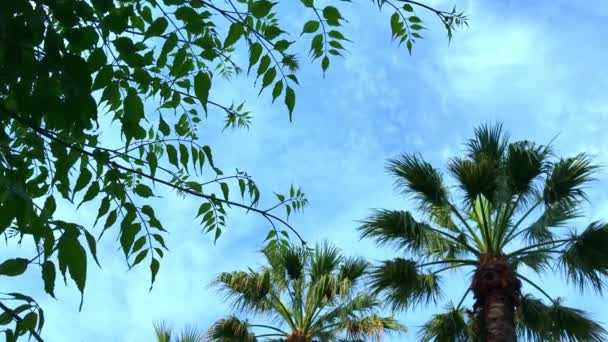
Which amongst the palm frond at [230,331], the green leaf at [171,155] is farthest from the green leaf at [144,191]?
the palm frond at [230,331]

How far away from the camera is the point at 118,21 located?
1500 millimetres

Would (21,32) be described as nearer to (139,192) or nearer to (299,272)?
(139,192)

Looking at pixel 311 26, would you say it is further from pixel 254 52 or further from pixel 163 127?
pixel 163 127

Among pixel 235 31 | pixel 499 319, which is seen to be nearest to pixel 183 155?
pixel 235 31

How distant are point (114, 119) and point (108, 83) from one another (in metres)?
0.70

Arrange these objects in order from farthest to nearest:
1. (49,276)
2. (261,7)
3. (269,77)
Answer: (269,77), (261,7), (49,276)

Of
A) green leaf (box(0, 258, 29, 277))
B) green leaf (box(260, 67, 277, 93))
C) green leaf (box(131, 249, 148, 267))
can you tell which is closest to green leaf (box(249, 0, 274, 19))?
green leaf (box(260, 67, 277, 93))

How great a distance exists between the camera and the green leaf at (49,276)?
4.41ft

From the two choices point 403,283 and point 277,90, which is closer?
point 277,90

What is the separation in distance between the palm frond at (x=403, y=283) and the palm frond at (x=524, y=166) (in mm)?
1543

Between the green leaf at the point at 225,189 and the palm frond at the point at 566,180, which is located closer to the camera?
the green leaf at the point at 225,189

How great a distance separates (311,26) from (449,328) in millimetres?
8378

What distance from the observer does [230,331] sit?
11602 millimetres

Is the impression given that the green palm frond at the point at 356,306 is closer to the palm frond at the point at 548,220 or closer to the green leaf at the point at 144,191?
the palm frond at the point at 548,220
